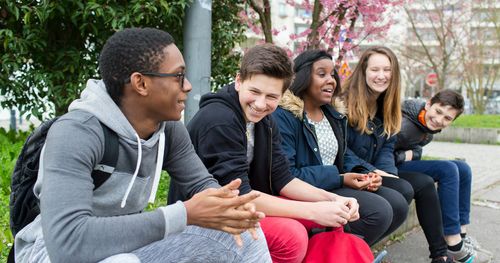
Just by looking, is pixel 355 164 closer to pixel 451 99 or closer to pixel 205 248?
pixel 451 99

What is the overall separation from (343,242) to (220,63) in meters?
3.42

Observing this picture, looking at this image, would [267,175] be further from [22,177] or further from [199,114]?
A: [22,177]

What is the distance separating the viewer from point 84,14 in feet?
13.5

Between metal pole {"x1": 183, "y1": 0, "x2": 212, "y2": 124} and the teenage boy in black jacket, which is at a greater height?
metal pole {"x1": 183, "y1": 0, "x2": 212, "y2": 124}

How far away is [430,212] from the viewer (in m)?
3.41

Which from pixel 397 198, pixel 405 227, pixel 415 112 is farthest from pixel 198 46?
pixel 405 227

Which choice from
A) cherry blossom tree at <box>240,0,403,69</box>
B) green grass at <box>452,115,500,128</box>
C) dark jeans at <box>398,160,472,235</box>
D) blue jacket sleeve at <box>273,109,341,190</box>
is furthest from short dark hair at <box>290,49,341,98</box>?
green grass at <box>452,115,500,128</box>

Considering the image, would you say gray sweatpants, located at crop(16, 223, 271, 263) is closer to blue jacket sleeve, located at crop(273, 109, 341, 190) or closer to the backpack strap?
the backpack strap

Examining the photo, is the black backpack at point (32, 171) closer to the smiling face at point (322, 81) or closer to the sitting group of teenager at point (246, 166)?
the sitting group of teenager at point (246, 166)

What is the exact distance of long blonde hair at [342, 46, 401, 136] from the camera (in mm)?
3580

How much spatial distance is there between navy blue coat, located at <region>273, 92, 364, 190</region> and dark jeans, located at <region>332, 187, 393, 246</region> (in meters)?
0.21

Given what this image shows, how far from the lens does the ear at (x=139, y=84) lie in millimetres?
1723

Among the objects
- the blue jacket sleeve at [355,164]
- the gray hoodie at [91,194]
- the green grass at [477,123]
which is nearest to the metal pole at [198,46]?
the blue jacket sleeve at [355,164]

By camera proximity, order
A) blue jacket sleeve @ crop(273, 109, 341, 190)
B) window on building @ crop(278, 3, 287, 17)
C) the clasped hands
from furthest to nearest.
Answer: window on building @ crop(278, 3, 287, 17) → blue jacket sleeve @ crop(273, 109, 341, 190) → the clasped hands
